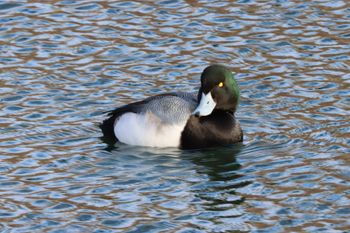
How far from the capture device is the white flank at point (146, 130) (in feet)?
50.4

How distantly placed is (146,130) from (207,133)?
79cm

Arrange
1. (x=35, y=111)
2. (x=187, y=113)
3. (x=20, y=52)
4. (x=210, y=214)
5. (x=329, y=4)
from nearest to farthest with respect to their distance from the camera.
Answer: (x=210, y=214)
(x=187, y=113)
(x=35, y=111)
(x=20, y=52)
(x=329, y=4)

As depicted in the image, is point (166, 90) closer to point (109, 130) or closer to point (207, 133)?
point (109, 130)

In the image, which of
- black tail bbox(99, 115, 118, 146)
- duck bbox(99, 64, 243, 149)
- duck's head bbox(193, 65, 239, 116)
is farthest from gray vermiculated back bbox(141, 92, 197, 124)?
black tail bbox(99, 115, 118, 146)

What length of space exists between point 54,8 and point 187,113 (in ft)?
18.9

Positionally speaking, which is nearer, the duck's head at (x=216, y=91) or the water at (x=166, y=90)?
the water at (x=166, y=90)

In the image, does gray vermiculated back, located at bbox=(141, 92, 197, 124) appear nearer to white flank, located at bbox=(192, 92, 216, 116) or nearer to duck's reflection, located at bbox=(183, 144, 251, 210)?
white flank, located at bbox=(192, 92, 216, 116)

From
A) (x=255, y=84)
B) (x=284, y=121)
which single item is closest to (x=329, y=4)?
(x=255, y=84)

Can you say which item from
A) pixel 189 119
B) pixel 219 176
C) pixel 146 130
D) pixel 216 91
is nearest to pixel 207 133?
pixel 189 119

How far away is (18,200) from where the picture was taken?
13.3m

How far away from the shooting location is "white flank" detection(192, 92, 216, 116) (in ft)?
50.1

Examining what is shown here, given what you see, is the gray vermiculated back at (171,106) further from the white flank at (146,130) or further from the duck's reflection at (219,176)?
the duck's reflection at (219,176)

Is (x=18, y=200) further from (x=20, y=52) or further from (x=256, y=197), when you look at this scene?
(x=20, y=52)

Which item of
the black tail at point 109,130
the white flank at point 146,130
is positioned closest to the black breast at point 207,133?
the white flank at point 146,130
